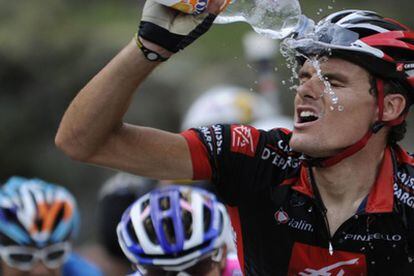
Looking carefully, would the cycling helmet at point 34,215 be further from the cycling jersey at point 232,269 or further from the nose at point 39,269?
the cycling jersey at point 232,269

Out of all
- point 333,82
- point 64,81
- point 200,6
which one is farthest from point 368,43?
point 64,81

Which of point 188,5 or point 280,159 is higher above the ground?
point 188,5

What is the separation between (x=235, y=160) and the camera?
16.8ft

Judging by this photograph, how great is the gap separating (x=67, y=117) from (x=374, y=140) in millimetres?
1564

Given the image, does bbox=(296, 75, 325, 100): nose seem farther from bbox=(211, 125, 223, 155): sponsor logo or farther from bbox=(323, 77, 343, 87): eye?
bbox=(211, 125, 223, 155): sponsor logo

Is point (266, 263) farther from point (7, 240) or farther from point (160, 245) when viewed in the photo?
point (7, 240)

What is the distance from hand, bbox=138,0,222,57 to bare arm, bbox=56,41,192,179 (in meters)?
0.13

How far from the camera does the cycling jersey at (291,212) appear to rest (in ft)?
16.5

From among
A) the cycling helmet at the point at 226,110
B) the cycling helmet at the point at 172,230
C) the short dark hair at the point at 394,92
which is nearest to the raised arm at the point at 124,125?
the cycling helmet at the point at 172,230

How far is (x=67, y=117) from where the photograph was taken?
4.82 m

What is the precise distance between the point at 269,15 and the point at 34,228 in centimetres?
259

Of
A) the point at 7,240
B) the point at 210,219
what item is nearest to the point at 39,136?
the point at 7,240

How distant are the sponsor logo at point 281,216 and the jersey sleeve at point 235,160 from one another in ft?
0.44

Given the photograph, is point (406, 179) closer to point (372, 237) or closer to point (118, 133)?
point (372, 237)
